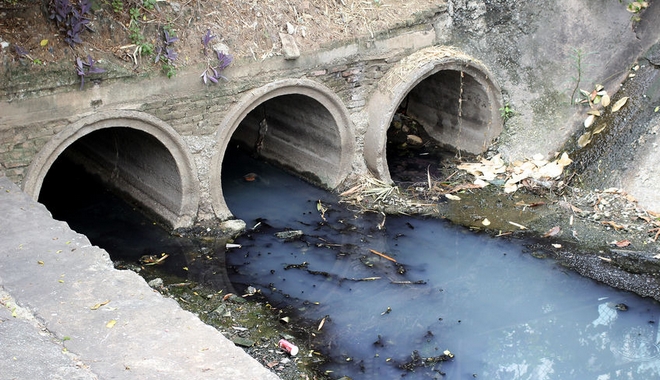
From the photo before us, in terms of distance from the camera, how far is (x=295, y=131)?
11.1 metres

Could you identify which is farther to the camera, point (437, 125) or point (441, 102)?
point (437, 125)

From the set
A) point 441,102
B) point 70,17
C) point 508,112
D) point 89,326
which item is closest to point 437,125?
point 441,102

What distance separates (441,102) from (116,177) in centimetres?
495

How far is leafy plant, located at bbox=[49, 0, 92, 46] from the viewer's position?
25.8ft

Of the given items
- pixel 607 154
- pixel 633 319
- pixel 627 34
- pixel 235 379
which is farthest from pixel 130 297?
pixel 627 34

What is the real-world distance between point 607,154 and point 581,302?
279 cm

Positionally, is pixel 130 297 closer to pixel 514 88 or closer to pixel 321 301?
pixel 321 301

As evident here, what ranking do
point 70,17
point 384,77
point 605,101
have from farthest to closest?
point 605,101, point 384,77, point 70,17

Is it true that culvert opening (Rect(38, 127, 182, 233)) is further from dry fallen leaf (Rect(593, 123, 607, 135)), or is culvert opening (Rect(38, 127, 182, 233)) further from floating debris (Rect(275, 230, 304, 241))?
dry fallen leaf (Rect(593, 123, 607, 135))

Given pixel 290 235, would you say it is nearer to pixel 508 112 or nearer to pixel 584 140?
pixel 508 112

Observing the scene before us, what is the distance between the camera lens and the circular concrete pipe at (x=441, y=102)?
32.9 feet

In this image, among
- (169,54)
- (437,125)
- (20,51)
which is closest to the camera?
(20,51)

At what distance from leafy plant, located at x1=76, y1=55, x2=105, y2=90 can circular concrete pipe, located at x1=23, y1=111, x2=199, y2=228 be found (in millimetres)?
441

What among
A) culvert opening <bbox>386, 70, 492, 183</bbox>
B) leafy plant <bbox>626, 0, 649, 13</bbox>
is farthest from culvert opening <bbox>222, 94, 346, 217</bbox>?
leafy plant <bbox>626, 0, 649, 13</bbox>
